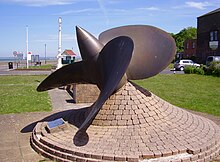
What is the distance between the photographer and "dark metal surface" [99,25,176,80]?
7.03m

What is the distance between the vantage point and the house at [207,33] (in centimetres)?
4656

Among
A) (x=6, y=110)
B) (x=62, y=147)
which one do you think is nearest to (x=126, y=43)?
(x=62, y=147)

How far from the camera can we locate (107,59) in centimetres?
651

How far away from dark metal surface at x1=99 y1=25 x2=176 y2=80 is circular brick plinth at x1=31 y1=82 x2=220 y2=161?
1.62 ft

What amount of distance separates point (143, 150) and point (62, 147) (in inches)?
66.6

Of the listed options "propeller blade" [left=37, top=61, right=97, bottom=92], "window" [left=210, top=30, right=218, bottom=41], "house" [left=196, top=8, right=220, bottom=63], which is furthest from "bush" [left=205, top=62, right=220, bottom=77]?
"window" [left=210, top=30, right=218, bottom=41]

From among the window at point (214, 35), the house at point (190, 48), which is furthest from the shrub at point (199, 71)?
the house at point (190, 48)

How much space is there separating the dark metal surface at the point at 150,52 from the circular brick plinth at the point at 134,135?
49cm

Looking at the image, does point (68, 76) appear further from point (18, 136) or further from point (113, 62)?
point (113, 62)

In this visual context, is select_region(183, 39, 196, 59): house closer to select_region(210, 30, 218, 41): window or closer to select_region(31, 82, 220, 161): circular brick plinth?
select_region(210, 30, 218, 41): window

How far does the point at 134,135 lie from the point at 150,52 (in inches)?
87.5

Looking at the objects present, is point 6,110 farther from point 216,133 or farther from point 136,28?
point 216,133

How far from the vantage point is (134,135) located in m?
6.28

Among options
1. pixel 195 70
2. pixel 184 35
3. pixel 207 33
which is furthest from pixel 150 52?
pixel 184 35
